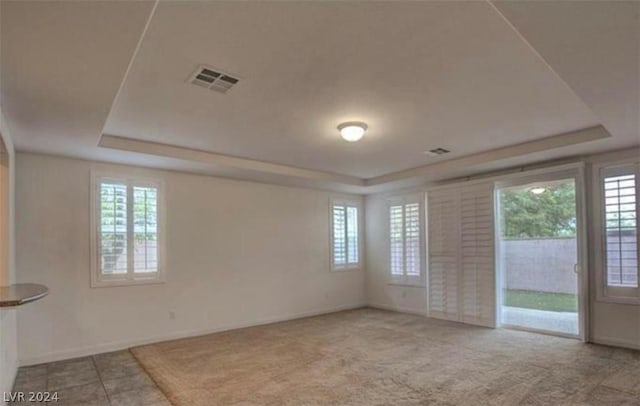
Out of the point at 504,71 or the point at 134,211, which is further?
the point at 134,211

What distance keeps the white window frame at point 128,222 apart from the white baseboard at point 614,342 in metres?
5.64

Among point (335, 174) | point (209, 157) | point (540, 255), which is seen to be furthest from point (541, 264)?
point (209, 157)

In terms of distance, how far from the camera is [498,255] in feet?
19.2

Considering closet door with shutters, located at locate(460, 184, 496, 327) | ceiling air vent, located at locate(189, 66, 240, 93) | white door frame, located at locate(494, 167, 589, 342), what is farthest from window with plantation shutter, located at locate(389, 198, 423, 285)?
ceiling air vent, located at locate(189, 66, 240, 93)

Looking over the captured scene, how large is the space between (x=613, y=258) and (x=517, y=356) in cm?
175

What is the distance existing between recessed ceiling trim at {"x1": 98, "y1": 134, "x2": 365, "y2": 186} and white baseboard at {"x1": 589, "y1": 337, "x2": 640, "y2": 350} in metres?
4.14

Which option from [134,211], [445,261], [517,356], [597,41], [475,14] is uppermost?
[475,14]

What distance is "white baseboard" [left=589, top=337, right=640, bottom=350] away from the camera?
4.54 m

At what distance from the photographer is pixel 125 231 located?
503cm

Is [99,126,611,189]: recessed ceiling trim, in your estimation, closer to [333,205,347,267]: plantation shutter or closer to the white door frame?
the white door frame

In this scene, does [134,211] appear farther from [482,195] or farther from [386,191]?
[482,195]

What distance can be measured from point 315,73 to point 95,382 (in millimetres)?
3538

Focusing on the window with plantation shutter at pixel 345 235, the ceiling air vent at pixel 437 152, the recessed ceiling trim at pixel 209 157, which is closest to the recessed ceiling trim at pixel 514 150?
the ceiling air vent at pixel 437 152

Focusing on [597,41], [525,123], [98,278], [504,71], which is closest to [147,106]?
[98,278]
